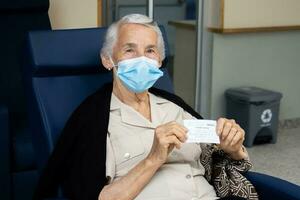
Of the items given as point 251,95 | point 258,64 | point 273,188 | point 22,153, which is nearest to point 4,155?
point 22,153

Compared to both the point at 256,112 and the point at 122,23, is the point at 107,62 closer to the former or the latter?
the point at 122,23

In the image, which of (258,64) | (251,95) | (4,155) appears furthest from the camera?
(258,64)

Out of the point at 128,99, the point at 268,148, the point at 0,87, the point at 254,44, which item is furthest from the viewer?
the point at 254,44

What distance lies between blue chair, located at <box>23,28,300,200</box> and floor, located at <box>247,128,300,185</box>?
158 cm

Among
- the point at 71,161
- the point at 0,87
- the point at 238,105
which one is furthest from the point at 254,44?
the point at 71,161

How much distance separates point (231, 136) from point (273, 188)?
24 cm

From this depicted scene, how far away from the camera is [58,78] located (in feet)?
6.37

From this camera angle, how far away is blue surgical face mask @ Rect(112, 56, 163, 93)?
1.72 metres

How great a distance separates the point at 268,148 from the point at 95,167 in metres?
2.48

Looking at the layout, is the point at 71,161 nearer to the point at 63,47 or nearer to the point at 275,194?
the point at 63,47

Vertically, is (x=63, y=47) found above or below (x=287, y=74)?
above

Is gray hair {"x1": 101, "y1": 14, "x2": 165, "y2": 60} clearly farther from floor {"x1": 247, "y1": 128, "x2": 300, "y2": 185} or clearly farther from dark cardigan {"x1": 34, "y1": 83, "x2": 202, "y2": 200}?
floor {"x1": 247, "y1": 128, "x2": 300, "y2": 185}

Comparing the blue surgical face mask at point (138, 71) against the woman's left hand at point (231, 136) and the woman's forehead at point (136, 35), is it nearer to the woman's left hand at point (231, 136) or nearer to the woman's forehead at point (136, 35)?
the woman's forehead at point (136, 35)

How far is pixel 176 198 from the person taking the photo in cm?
164
